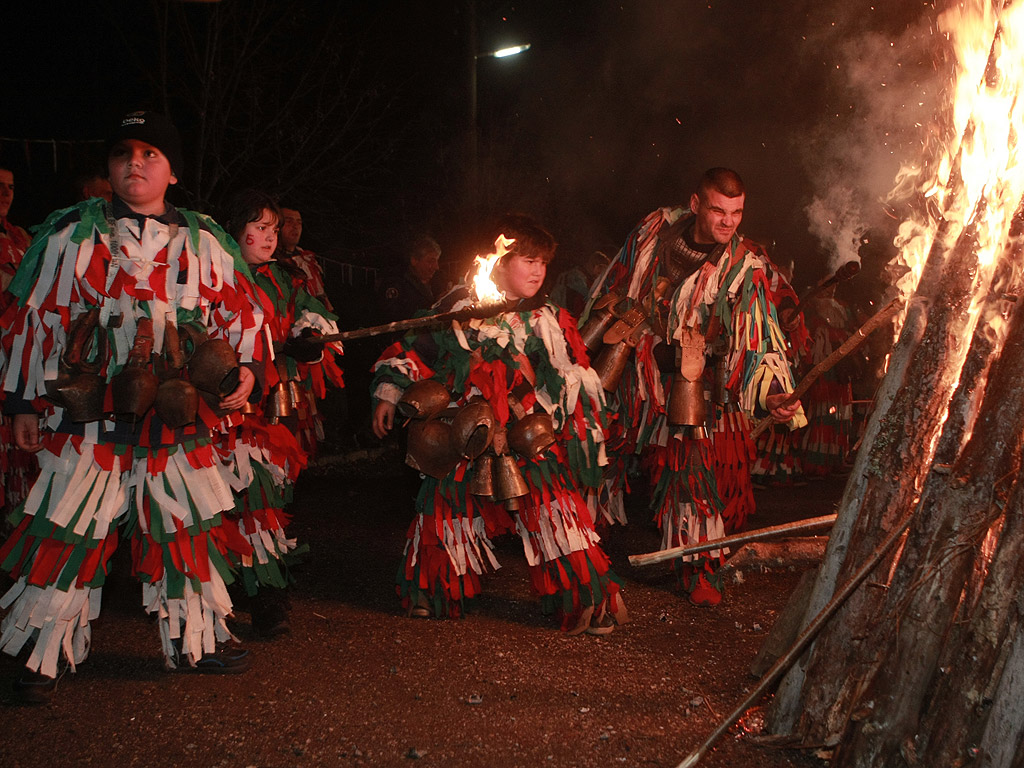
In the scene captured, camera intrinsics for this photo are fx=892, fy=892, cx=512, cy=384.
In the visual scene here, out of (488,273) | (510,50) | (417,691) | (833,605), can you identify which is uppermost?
(510,50)

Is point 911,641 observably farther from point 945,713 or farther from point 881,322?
point 881,322

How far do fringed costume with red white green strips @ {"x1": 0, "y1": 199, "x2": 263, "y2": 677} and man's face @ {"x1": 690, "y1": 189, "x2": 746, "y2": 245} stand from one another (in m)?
2.41

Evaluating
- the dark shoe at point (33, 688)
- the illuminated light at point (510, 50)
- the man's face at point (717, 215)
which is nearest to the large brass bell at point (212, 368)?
the dark shoe at point (33, 688)

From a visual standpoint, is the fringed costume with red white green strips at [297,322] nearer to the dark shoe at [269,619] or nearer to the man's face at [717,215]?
the dark shoe at [269,619]

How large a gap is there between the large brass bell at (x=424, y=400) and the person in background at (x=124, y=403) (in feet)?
2.21

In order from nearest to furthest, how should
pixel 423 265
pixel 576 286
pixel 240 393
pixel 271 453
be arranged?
pixel 240 393 < pixel 271 453 < pixel 423 265 < pixel 576 286

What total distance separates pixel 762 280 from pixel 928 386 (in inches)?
71.0

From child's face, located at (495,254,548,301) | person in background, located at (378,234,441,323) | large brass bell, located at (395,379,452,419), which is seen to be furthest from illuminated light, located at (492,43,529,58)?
large brass bell, located at (395,379,452,419)

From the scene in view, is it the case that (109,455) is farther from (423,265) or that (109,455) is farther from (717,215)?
(423,265)

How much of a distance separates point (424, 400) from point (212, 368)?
37.1 inches

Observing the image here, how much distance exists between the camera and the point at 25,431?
3.13 m

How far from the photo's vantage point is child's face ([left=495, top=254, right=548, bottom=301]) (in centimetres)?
405

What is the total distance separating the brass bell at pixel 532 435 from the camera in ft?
12.6

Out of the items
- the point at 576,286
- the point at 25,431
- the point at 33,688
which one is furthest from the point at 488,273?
the point at 576,286
